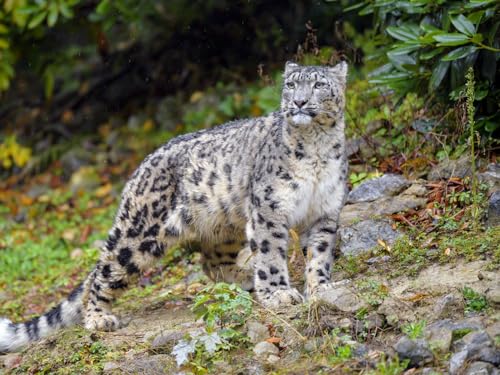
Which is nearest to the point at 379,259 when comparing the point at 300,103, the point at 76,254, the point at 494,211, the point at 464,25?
the point at 494,211

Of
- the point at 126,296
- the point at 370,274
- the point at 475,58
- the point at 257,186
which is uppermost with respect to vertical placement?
the point at 475,58

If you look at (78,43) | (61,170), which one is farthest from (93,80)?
(61,170)

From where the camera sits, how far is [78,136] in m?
14.2

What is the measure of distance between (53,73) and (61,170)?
1494 millimetres

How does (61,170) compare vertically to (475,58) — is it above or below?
below

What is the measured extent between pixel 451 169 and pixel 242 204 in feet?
5.99

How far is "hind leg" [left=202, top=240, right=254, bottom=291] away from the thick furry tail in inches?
41.4

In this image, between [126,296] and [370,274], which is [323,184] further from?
[126,296]

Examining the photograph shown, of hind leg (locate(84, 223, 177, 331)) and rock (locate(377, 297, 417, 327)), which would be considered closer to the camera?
rock (locate(377, 297, 417, 327))

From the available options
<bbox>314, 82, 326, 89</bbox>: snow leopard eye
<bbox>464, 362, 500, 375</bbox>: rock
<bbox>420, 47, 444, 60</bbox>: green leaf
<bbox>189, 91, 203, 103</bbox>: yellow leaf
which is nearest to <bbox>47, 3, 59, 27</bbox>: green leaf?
<bbox>189, 91, 203, 103</bbox>: yellow leaf

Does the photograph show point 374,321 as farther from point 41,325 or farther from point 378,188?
point 41,325

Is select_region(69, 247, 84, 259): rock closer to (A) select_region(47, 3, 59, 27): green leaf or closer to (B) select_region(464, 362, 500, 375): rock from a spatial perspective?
(A) select_region(47, 3, 59, 27): green leaf

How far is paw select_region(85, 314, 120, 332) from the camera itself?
23.3 feet

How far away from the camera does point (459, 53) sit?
7324mm
